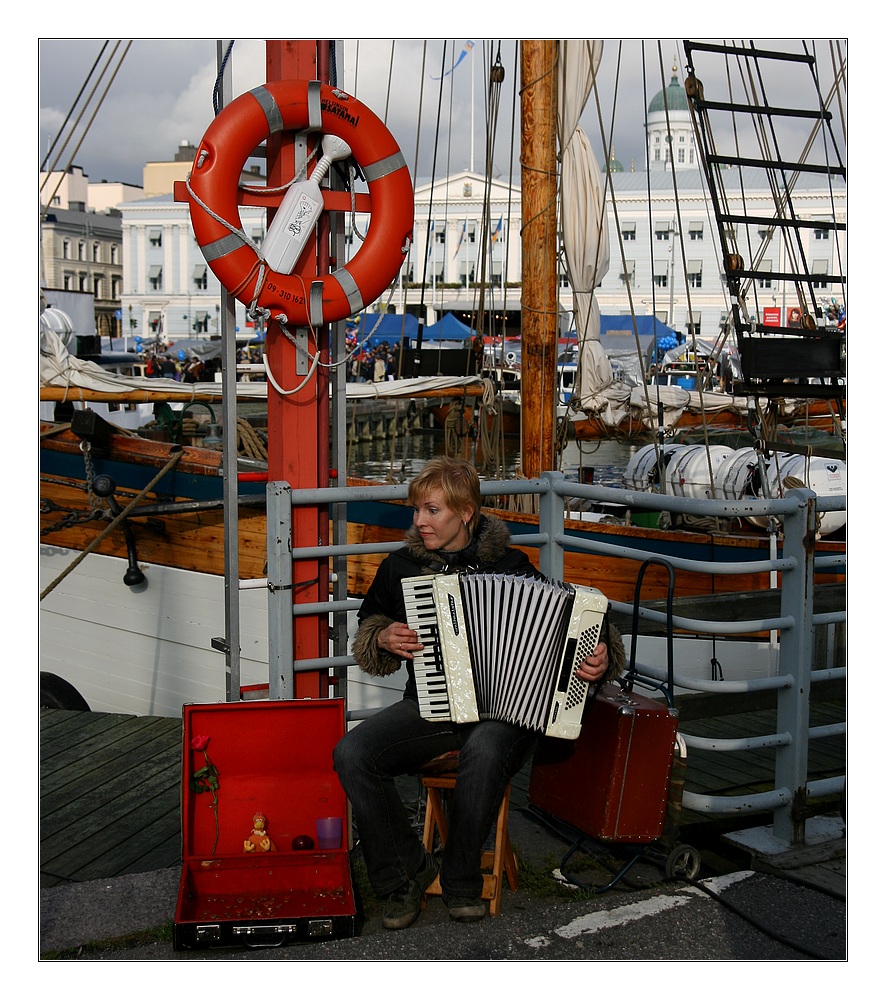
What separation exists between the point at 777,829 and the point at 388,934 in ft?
4.81

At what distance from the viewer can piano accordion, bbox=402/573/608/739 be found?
10.6 feet

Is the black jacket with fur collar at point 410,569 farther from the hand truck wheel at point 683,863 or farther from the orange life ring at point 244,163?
the orange life ring at point 244,163

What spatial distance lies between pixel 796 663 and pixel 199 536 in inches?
196

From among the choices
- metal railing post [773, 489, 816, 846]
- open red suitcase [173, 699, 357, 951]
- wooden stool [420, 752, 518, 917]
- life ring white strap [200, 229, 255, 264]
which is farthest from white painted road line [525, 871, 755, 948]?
life ring white strap [200, 229, 255, 264]

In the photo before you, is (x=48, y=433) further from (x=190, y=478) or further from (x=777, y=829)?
(x=777, y=829)

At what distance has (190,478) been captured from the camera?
7.86 m

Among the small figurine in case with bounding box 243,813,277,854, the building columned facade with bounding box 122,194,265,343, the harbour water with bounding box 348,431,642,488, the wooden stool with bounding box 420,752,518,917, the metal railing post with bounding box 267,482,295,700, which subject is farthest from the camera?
the building columned facade with bounding box 122,194,265,343

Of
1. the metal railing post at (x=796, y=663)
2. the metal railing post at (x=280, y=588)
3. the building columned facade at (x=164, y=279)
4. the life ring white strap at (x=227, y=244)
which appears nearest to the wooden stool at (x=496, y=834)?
the metal railing post at (x=280, y=588)

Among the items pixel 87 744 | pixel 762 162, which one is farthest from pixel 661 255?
pixel 87 744

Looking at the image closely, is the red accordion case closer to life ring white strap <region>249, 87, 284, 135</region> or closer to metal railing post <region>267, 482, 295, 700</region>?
metal railing post <region>267, 482, 295, 700</region>

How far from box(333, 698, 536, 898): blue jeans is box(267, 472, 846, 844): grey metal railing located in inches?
17.2

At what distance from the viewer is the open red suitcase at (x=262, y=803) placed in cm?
345

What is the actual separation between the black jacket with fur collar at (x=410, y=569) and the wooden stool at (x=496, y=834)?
0.26m

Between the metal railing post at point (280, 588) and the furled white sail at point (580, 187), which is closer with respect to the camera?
the metal railing post at point (280, 588)
